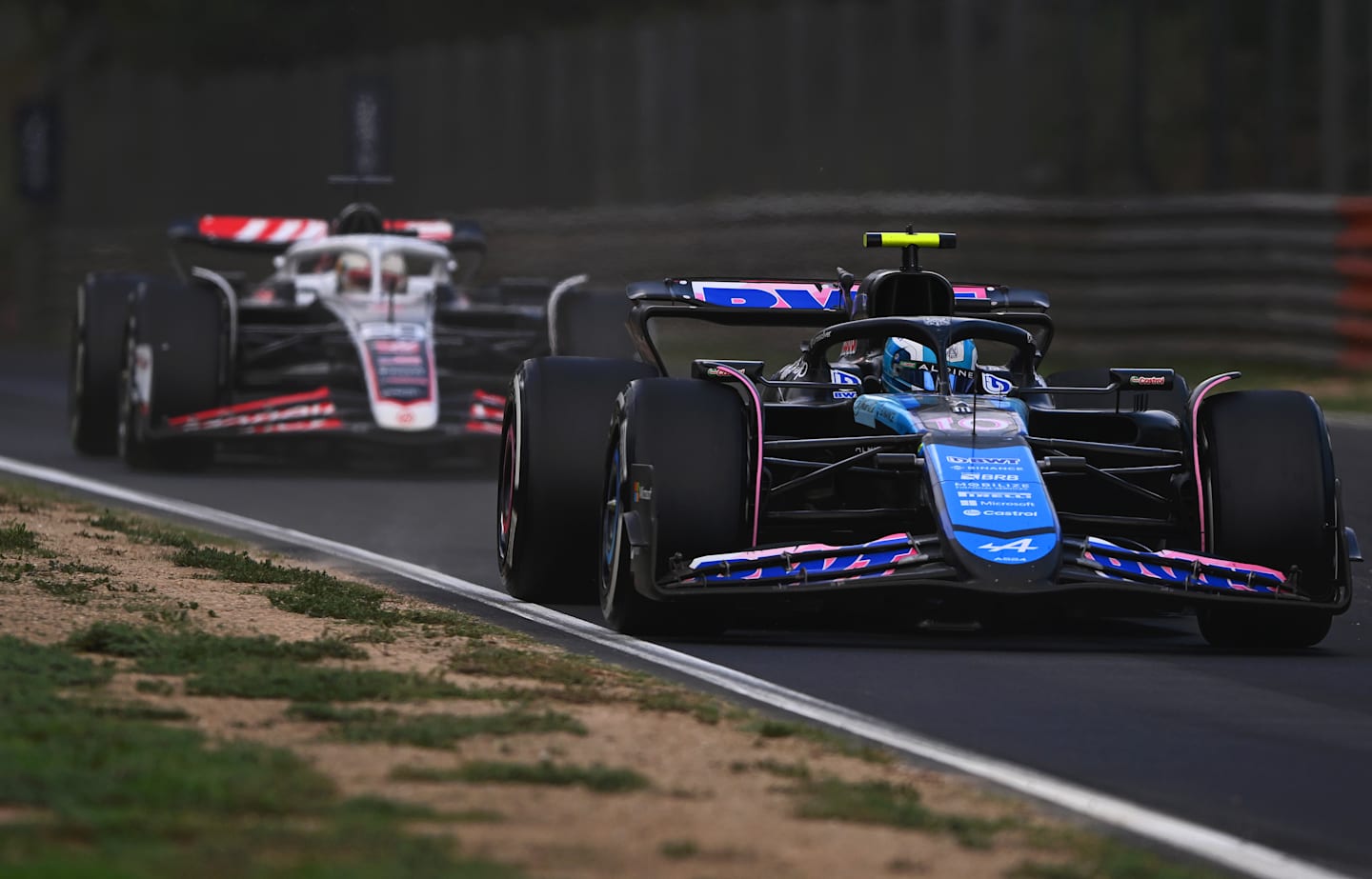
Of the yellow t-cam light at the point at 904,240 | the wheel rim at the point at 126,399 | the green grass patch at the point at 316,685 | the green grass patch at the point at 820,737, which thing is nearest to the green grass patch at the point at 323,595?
the green grass patch at the point at 316,685

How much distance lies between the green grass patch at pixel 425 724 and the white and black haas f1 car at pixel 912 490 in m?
1.88

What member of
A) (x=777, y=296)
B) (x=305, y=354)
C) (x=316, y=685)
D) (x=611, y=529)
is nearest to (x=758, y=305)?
(x=777, y=296)

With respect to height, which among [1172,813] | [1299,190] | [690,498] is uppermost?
[1299,190]

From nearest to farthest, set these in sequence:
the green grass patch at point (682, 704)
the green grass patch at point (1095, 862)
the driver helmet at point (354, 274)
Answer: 1. the green grass patch at point (1095, 862)
2. the green grass patch at point (682, 704)
3. the driver helmet at point (354, 274)

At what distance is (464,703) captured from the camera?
771 cm

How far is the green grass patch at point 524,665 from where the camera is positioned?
829 cm

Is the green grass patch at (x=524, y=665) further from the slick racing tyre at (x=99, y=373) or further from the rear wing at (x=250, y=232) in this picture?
the rear wing at (x=250, y=232)

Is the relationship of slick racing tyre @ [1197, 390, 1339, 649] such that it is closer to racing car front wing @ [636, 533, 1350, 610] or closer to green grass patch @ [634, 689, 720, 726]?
racing car front wing @ [636, 533, 1350, 610]

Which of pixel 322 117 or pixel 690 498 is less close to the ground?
pixel 322 117

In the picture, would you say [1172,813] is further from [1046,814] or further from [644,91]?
[644,91]

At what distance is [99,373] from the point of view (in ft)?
60.5

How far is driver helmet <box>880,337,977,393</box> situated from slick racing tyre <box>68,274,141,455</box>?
8.85 meters

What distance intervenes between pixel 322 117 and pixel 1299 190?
17.3 meters

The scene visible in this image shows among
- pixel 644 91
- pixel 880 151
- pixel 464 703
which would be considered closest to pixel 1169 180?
pixel 880 151
